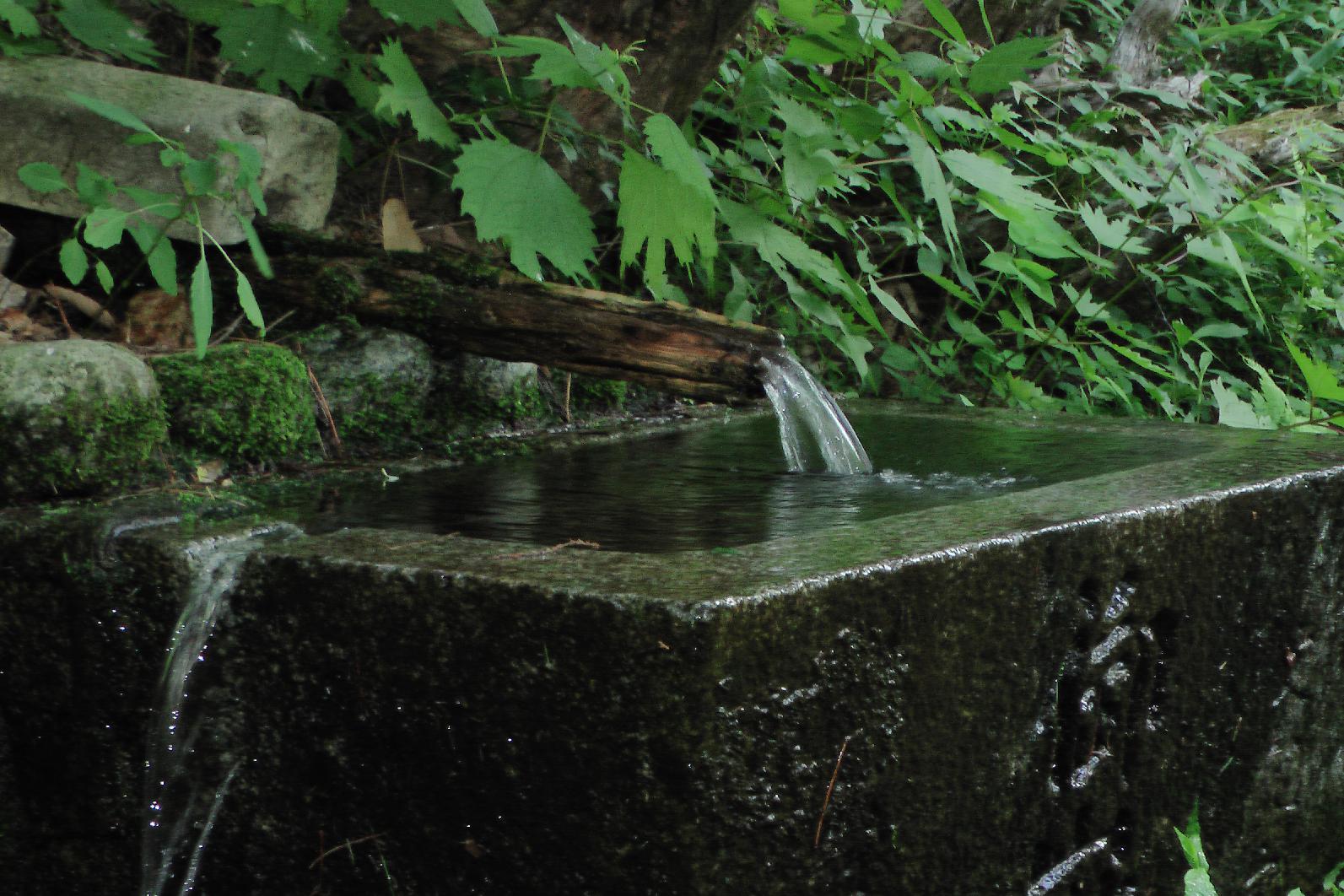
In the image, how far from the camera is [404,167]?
325cm

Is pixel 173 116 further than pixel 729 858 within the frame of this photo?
Yes

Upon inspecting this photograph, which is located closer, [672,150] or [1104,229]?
[672,150]

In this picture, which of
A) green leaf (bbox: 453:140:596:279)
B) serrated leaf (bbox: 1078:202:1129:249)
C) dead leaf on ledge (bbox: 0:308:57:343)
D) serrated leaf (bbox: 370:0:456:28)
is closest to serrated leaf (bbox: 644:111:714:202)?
green leaf (bbox: 453:140:596:279)

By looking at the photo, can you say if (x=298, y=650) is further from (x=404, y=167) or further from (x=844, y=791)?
(x=404, y=167)

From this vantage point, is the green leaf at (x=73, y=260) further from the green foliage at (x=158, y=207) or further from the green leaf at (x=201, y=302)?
the green leaf at (x=201, y=302)

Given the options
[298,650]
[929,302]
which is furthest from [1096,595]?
[929,302]

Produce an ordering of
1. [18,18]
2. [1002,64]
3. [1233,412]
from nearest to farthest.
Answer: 1. [18,18]
2. [1002,64]
3. [1233,412]

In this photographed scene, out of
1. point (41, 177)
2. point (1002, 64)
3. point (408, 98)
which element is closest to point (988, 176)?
point (1002, 64)

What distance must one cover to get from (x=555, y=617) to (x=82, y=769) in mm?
842

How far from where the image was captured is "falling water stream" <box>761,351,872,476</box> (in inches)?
101

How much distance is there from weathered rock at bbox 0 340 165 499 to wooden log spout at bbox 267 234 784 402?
68 cm

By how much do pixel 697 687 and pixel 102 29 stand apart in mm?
2085

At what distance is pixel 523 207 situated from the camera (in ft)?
7.93

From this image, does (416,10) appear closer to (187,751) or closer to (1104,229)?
(187,751)
